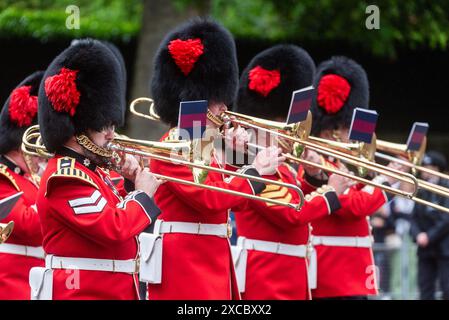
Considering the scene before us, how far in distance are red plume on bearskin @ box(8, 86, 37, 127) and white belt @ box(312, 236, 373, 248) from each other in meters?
1.95

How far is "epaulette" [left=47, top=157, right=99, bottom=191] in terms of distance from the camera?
14.7 feet

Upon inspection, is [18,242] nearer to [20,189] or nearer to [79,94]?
[20,189]

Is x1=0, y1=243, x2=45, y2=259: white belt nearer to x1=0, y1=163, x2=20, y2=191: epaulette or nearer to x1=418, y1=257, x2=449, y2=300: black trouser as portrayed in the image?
x1=0, y1=163, x2=20, y2=191: epaulette

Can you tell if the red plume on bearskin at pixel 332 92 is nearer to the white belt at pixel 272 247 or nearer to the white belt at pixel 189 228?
the white belt at pixel 272 247

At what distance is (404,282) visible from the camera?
9.52m

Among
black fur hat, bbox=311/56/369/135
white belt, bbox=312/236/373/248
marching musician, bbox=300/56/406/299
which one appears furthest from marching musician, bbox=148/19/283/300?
black fur hat, bbox=311/56/369/135

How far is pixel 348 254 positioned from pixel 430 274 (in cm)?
293

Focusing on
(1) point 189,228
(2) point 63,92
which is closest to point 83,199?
(2) point 63,92

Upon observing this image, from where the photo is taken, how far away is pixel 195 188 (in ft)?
16.6

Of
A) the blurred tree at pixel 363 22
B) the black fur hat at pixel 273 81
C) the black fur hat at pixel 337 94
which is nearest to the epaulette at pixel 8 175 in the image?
the black fur hat at pixel 273 81

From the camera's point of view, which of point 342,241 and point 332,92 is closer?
Answer: point 342,241

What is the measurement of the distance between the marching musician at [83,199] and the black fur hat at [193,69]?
68cm
